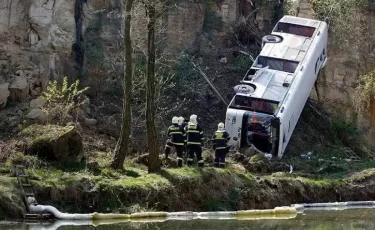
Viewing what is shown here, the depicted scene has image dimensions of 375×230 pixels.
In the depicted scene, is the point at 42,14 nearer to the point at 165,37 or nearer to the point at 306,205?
the point at 165,37

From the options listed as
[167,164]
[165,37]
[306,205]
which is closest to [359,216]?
[306,205]

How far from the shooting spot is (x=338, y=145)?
25.1 m

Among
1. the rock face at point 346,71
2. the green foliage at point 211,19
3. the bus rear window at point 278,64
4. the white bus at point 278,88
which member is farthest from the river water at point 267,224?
the rock face at point 346,71

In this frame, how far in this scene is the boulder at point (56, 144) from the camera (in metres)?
17.3

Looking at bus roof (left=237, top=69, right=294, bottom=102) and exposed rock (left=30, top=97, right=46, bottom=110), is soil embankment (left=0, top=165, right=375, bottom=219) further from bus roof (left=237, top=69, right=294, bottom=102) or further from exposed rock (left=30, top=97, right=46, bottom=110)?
exposed rock (left=30, top=97, right=46, bottom=110)

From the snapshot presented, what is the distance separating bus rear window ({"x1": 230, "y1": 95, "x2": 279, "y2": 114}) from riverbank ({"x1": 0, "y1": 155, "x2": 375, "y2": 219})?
240 cm

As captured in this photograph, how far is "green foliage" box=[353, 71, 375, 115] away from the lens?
27.7m

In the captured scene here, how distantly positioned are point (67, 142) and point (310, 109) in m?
11.0

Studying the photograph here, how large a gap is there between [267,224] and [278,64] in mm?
8335

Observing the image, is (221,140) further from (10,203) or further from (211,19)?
(211,19)

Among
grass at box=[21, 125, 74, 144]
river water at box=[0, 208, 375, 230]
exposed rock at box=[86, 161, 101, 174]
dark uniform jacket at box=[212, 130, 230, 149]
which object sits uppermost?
grass at box=[21, 125, 74, 144]

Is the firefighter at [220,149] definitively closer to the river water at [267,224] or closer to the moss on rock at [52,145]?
the river water at [267,224]

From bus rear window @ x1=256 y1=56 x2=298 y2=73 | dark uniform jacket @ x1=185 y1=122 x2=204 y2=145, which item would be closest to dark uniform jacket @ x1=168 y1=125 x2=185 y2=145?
dark uniform jacket @ x1=185 y1=122 x2=204 y2=145

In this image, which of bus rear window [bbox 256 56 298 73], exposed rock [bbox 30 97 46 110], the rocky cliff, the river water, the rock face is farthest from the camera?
the rock face
